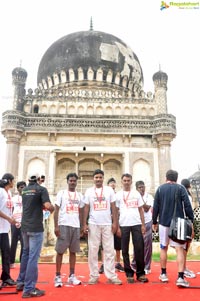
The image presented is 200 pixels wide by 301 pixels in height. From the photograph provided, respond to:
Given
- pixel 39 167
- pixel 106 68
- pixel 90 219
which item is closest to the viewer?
pixel 90 219

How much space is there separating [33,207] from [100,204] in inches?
41.5

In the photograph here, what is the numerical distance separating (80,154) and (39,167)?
95.8 inches

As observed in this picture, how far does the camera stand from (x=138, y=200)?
4.83m

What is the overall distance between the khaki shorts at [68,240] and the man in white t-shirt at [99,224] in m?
0.17

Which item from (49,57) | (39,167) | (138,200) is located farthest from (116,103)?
(138,200)

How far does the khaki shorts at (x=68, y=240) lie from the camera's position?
436cm

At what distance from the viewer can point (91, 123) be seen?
17906mm

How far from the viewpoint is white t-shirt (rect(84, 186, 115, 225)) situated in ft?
14.8

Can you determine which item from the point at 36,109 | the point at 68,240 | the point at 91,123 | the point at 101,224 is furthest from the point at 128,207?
the point at 36,109

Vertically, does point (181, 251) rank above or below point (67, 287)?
above

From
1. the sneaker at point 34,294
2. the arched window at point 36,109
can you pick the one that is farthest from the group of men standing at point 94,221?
the arched window at point 36,109

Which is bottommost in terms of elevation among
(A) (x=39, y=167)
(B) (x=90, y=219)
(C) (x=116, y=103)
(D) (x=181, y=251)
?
(D) (x=181, y=251)

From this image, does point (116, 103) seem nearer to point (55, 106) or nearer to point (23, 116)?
point (55, 106)

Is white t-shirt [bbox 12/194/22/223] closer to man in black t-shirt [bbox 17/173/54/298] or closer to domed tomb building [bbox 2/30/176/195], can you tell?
man in black t-shirt [bbox 17/173/54/298]
